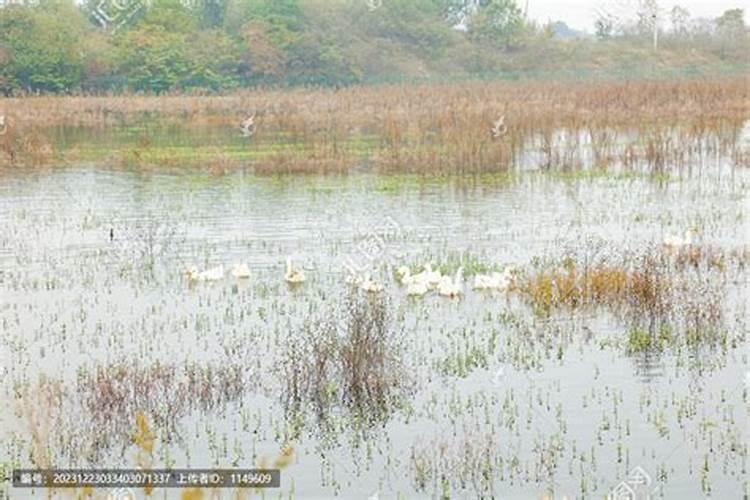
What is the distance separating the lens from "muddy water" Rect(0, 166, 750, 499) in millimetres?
8648

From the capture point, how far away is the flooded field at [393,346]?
8.66m

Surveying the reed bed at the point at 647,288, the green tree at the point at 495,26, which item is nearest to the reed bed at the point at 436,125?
the reed bed at the point at 647,288

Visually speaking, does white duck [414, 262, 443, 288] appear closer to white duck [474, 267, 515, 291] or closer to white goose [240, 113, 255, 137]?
white duck [474, 267, 515, 291]

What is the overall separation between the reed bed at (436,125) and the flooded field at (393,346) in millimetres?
4834

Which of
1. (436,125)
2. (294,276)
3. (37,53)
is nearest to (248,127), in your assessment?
(436,125)

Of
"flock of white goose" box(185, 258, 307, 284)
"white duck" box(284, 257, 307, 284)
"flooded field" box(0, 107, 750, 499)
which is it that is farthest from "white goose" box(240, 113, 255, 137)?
"white duck" box(284, 257, 307, 284)

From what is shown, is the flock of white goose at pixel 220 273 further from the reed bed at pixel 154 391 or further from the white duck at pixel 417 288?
the reed bed at pixel 154 391

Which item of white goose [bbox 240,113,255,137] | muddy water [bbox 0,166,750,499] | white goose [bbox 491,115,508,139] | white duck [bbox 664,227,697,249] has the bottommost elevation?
muddy water [bbox 0,166,750,499]

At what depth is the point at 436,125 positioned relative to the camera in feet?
96.2

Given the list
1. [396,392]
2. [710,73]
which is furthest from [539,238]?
[710,73]

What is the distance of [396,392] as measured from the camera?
33.1 ft

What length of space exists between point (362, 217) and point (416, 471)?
37.1ft

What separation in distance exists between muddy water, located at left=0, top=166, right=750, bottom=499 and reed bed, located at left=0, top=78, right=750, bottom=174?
10.9 feet

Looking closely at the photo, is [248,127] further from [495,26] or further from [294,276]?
[495,26]
